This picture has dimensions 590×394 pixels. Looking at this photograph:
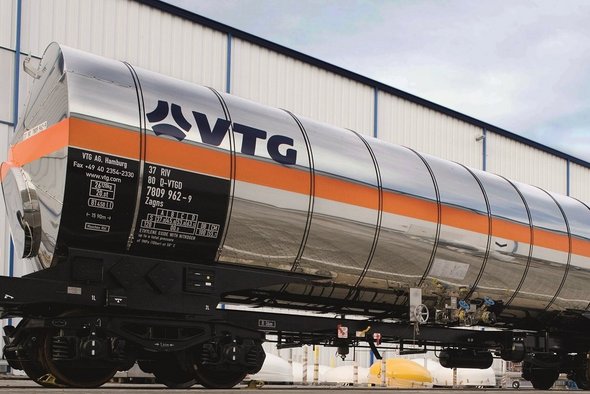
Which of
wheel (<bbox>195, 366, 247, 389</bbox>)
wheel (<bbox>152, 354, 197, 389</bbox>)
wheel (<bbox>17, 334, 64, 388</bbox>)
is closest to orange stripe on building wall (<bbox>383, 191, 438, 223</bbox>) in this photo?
wheel (<bbox>195, 366, 247, 389</bbox>)

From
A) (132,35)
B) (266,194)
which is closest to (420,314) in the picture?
(266,194)

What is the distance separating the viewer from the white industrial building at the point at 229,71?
2089cm

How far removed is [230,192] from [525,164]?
28449mm

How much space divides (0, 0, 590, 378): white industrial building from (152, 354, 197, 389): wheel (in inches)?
359

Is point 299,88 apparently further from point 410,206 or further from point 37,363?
point 37,363

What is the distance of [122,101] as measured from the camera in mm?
9352

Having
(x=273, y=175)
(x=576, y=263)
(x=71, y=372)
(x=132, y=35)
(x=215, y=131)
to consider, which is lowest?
(x=71, y=372)

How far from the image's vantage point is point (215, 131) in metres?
10.0

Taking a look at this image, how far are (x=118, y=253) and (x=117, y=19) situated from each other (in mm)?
14761

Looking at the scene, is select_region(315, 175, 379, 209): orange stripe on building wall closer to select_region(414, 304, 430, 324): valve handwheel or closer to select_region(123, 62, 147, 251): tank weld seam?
select_region(414, 304, 430, 324): valve handwheel

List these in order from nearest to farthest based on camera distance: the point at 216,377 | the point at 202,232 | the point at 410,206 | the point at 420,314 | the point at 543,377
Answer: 1. the point at 202,232
2. the point at 216,377
3. the point at 410,206
4. the point at 420,314
5. the point at 543,377

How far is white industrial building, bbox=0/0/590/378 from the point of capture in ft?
68.5

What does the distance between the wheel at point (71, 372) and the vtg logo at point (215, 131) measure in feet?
9.45

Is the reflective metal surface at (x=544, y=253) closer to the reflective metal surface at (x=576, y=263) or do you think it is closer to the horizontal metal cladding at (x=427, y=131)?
the reflective metal surface at (x=576, y=263)
